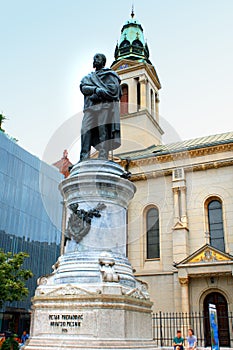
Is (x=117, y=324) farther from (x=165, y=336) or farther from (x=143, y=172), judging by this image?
(x=143, y=172)

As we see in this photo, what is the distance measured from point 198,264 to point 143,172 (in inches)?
361

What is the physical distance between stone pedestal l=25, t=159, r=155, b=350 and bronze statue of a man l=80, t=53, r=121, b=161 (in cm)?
78

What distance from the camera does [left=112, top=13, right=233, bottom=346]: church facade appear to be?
26.1 meters

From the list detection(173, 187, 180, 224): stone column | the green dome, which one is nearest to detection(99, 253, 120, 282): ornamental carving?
detection(173, 187, 180, 224): stone column

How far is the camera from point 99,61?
41.4ft

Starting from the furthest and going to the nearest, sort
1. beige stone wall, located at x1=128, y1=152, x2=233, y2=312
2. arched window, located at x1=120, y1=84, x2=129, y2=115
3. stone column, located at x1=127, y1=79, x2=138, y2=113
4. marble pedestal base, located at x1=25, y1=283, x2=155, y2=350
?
stone column, located at x1=127, y1=79, x2=138, y2=113, arched window, located at x1=120, y1=84, x2=129, y2=115, beige stone wall, located at x1=128, y1=152, x2=233, y2=312, marble pedestal base, located at x1=25, y1=283, x2=155, y2=350

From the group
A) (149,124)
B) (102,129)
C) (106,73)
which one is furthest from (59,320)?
(149,124)

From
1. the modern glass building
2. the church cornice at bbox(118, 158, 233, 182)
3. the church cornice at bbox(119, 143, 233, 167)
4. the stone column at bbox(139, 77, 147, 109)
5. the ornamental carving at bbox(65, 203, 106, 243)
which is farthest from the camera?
the modern glass building

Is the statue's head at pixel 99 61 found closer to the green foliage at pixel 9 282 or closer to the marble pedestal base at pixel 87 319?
the marble pedestal base at pixel 87 319

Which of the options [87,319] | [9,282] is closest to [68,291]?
[87,319]

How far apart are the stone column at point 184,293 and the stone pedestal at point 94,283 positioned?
16.5 metres

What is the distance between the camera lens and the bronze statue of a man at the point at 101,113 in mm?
12008

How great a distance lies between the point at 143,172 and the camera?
31.9m

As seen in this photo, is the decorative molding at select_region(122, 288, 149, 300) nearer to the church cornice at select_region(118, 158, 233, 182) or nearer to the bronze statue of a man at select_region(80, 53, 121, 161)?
the bronze statue of a man at select_region(80, 53, 121, 161)
